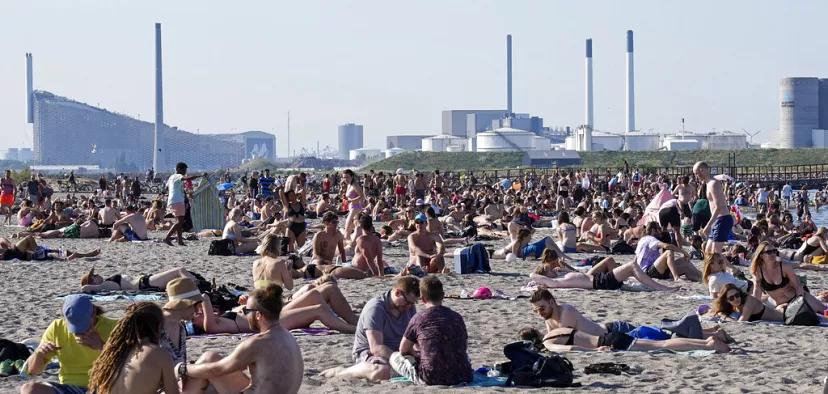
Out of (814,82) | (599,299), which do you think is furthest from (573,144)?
(599,299)

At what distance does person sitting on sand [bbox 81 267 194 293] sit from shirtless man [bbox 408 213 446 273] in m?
3.02

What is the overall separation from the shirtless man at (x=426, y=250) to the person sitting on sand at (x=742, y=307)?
12.8ft

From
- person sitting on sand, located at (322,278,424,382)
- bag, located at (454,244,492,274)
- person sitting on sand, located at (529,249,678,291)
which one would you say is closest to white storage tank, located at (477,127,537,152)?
bag, located at (454,244,492,274)

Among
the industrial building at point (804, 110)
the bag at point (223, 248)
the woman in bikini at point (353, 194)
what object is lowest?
the bag at point (223, 248)

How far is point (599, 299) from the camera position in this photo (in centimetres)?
993

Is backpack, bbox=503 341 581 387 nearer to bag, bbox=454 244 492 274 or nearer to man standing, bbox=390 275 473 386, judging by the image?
man standing, bbox=390 275 473 386

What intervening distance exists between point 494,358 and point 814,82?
119659 mm

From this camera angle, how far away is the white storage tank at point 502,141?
115 metres

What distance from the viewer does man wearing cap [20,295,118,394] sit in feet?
17.1

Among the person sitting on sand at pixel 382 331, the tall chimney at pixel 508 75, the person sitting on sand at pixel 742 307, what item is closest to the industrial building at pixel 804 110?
the tall chimney at pixel 508 75

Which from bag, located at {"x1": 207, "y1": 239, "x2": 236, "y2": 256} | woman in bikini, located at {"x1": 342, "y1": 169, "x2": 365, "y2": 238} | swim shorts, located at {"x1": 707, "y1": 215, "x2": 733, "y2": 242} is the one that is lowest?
bag, located at {"x1": 207, "y1": 239, "x2": 236, "y2": 256}

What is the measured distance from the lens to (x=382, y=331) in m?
6.57

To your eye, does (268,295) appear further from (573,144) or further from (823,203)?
(573,144)

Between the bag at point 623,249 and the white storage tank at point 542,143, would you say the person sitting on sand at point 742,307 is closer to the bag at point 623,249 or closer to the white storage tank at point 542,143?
the bag at point 623,249
